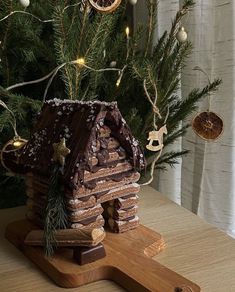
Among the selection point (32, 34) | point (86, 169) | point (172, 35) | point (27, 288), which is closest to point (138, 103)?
point (172, 35)

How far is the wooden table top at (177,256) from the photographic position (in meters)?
0.68

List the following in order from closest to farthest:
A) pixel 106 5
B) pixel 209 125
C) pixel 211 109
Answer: pixel 106 5 < pixel 209 125 < pixel 211 109

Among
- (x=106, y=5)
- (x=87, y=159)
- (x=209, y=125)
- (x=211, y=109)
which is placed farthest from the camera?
(x=211, y=109)

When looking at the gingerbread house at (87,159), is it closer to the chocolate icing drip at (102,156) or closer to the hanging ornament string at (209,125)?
the chocolate icing drip at (102,156)

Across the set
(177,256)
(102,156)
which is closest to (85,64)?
(102,156)

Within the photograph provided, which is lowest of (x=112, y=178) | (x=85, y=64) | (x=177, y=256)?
(x=177, y=256)

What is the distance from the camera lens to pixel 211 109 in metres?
1.16

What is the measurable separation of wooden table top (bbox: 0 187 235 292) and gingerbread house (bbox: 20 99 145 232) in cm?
9

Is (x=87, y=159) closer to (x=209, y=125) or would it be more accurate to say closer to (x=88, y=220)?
(x=88, y=220)

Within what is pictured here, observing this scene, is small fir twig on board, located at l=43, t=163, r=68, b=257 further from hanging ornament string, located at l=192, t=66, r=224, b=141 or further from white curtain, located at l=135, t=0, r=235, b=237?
white curtain, located at l=135, t=0, r=235, b=237

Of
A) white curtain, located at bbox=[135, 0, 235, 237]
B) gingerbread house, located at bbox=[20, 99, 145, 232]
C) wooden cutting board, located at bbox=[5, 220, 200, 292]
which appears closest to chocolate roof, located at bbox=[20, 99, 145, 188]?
gingerbread house, located at bbox=[20, 99, 145, 232]

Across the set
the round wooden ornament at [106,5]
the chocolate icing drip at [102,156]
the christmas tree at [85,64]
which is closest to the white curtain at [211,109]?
the christmas tree at [85,64]

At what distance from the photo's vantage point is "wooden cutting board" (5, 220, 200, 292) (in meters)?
0.65

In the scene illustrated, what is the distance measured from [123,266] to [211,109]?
57 centimetres
